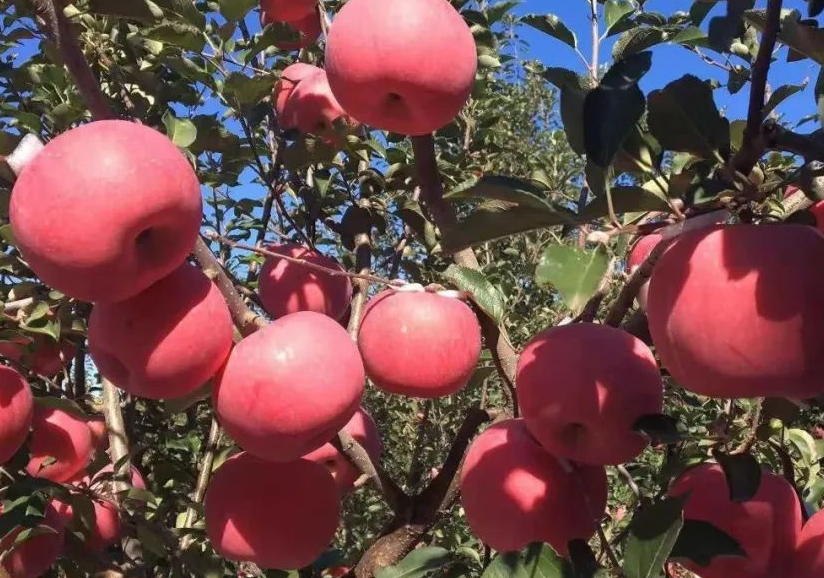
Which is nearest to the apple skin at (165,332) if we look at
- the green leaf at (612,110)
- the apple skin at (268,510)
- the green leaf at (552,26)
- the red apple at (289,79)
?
the apple skin at (268,510)

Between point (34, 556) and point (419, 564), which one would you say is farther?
point (34, 556)

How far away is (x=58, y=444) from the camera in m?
1.73

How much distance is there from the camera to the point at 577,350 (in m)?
0.93

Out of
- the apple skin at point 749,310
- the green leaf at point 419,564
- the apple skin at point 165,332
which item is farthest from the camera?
the green leaf at point 419,564

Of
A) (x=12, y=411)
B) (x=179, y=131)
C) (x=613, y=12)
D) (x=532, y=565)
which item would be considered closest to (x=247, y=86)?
(x=179, y=131)

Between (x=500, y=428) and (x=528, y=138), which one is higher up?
(x=500, y=428)

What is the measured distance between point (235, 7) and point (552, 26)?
741 millimetres

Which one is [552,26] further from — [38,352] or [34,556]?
[34,556]

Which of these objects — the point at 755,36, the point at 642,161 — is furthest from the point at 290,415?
the point at 755,36

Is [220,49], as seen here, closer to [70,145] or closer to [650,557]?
[70,145]

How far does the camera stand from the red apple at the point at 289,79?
71.2 inches

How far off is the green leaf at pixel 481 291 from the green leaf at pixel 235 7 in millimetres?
767

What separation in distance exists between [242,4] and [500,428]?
1.04 m

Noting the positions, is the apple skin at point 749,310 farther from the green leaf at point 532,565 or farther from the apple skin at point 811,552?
the apple skin at point 811,552
